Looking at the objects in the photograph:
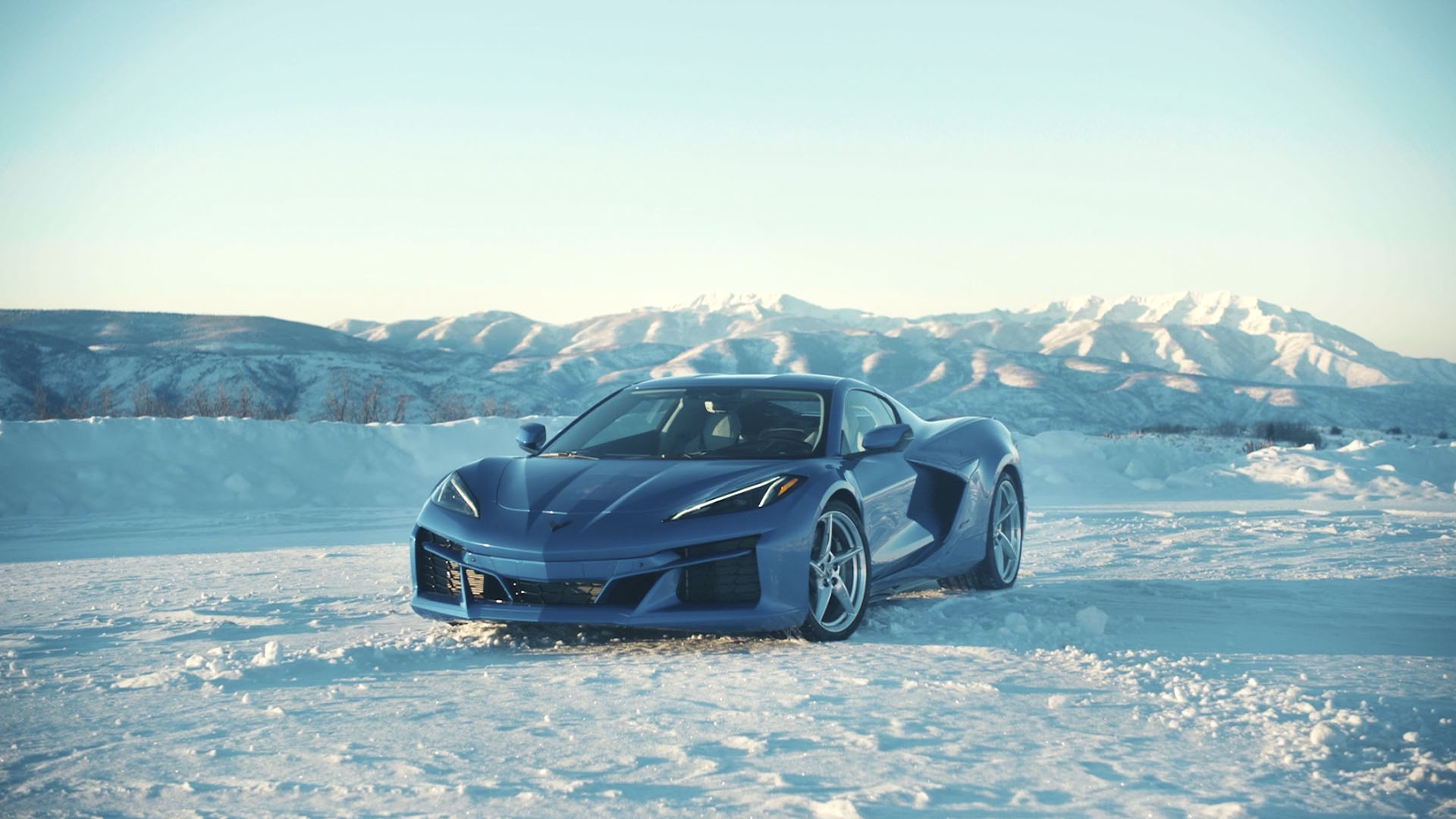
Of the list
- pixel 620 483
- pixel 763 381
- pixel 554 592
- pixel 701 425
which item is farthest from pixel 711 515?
pixel 763 381

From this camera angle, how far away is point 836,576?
582 cm

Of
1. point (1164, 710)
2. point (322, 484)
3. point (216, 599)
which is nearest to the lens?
point (1164, 710)

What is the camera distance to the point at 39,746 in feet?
12.9

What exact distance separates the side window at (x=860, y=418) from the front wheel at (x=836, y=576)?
1.75ft

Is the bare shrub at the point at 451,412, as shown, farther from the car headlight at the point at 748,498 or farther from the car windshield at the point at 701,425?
the car headlight at the point at 748,498

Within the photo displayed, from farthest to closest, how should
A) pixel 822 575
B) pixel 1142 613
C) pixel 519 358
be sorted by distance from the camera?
pixel 519 358 < pixel 1142 613 < pixel 822 575

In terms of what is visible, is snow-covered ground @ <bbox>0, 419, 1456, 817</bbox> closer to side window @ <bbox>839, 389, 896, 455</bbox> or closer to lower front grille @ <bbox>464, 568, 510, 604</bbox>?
lower front grille @ <bbox>464, 568, 510, 604</bbox>

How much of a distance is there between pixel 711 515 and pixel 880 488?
1257 millimetres

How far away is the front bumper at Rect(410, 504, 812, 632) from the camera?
206 inches

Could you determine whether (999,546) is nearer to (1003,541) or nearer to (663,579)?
(1003,541)

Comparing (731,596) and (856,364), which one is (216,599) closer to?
(731,596)

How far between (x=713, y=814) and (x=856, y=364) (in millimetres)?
146199

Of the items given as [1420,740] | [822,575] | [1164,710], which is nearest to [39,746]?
[822,575]

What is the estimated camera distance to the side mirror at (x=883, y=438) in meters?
6.17
